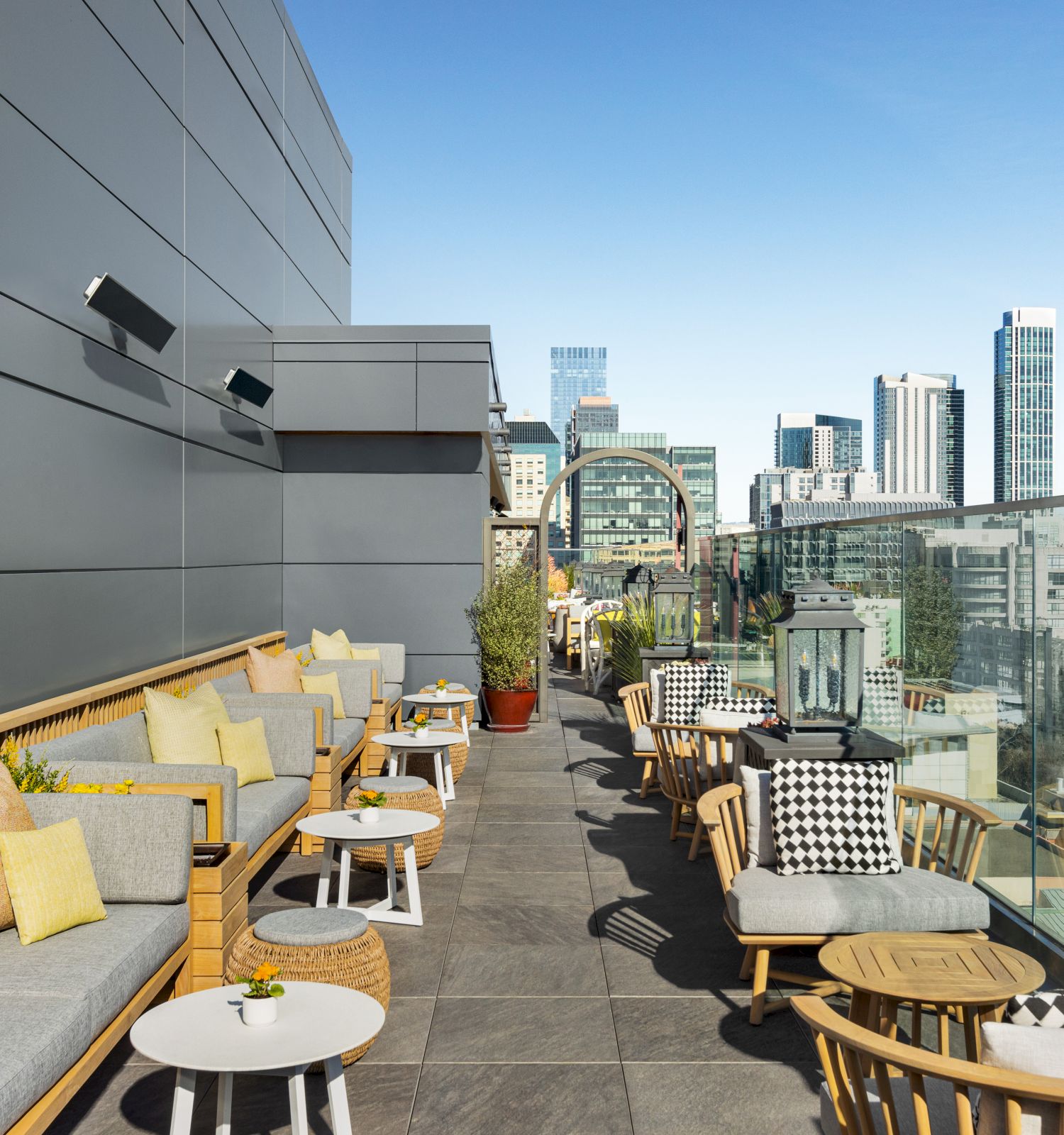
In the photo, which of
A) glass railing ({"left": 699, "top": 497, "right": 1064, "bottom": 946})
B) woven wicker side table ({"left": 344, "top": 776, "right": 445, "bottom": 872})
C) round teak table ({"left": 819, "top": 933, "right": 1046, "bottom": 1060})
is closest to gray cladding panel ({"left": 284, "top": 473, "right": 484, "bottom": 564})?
glass railing ({"left": 699, "top": 497, "right": 1064, "bottom": 946})

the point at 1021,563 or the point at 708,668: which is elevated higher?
the point at 1021,563

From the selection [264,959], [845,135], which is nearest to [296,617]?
[264,959]

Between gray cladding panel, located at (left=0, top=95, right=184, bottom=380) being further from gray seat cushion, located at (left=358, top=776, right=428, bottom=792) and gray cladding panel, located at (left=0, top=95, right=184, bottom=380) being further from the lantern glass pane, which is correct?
the lantern glass pane

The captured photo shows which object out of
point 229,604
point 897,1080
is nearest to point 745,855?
point 897,1080

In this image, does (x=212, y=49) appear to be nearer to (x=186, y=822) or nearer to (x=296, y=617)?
(x=296, y=617)

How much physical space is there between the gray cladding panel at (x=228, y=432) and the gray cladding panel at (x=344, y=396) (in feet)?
1.16

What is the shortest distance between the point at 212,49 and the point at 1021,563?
6329 millimetres

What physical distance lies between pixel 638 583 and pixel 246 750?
21.3 ft

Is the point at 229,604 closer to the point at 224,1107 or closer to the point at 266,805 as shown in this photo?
the point at 266,805

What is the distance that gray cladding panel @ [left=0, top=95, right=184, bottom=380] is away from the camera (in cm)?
410

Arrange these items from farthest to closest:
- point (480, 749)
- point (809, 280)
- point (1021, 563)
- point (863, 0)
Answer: point (809, 280), point (863, 0), point (480, 749), point (1021, 563)

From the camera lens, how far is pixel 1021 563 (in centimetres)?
356

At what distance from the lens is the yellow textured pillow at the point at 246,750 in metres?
5.02

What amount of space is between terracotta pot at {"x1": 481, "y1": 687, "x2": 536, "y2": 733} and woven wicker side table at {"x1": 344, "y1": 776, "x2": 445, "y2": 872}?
13.6 feet
